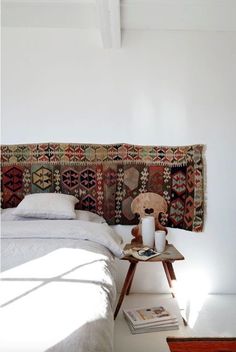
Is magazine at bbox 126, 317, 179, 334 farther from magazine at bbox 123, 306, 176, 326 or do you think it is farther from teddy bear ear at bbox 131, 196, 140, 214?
teddy bear ear at bbox 131, 196, 140, 214

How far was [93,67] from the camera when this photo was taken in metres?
2.67

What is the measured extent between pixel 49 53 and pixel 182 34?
47.7 inches

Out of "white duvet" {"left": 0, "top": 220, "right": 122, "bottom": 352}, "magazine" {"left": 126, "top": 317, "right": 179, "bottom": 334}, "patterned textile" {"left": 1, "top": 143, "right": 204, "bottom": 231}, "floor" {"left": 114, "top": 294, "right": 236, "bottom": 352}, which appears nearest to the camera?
"white duvet" {"left": 0, "top": 220, "right": 122, "bottom": 352}

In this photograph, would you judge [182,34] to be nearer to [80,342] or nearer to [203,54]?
[203,54]

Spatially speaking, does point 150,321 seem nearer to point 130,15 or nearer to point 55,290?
point 55,290

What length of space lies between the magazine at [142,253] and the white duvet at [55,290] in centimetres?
29

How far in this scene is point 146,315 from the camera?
2121 millimetres

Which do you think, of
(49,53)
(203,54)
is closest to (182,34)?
(203,54)

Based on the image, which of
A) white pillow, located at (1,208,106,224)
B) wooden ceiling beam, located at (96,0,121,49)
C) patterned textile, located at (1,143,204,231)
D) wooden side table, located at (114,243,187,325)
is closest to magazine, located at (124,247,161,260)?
wooden side table, located at (114,243,187,325)

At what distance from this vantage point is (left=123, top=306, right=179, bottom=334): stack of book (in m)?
2.00

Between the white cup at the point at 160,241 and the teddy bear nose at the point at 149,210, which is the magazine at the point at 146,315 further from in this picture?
the teddy bear nose at the point at 149,210

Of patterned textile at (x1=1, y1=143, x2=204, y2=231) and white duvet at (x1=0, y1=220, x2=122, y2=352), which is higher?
patterned textile at (x1=1, y1=143, x2=204, y2=231)

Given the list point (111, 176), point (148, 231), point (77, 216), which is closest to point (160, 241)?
point (148, 231)

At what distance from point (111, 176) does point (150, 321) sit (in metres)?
1.20
